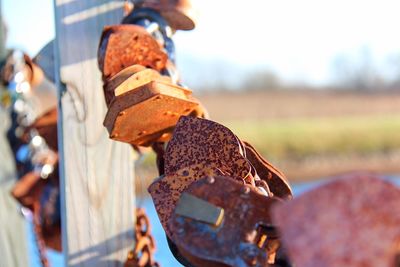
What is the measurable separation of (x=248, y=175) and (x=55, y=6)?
1.89 feet

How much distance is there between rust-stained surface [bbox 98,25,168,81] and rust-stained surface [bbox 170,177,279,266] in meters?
0.40

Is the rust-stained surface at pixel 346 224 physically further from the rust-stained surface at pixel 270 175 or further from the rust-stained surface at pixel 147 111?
the rust-stained surface at pixel 147 111

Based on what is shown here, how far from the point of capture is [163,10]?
50.9 inches

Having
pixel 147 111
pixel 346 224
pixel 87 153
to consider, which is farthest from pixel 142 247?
pixel 346 224

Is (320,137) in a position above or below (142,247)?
below

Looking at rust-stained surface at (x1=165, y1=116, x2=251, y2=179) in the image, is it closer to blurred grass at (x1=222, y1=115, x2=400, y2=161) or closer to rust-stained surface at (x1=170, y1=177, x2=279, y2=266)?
rust-stained surface at (x1=170, y1=177, x2=279, y2=266)

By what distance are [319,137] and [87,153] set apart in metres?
15.2

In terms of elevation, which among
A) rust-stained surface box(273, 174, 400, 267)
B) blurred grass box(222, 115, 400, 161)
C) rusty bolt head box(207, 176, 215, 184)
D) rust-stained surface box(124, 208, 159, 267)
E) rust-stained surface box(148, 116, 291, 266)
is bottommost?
blurred grass box(222, 115, 400, 161)

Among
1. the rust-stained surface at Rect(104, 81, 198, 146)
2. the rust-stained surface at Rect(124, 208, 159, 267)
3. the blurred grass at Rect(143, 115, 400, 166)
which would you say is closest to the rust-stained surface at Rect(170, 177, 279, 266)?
the rust-stained surface at Rect(104, 81, 198, 146)

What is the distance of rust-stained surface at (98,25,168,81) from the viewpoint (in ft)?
3.58

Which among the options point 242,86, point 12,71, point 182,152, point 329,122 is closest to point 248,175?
point 182,152

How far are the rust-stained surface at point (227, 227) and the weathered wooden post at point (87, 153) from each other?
0.62 m

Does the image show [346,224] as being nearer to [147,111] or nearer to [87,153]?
[147,111]

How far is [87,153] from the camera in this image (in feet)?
4.37
